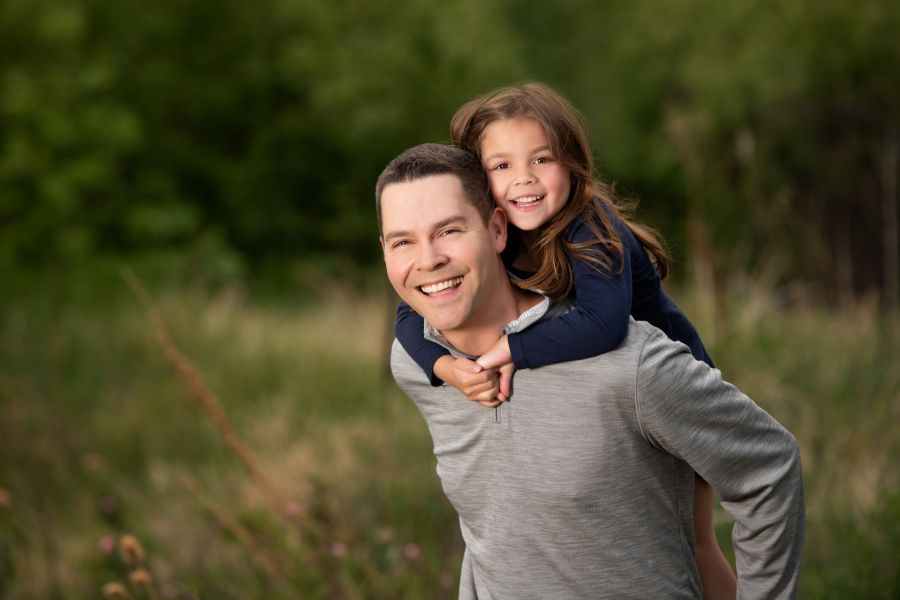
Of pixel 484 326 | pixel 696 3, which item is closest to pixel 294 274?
pixel 696 3

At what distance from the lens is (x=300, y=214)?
67.5 ft

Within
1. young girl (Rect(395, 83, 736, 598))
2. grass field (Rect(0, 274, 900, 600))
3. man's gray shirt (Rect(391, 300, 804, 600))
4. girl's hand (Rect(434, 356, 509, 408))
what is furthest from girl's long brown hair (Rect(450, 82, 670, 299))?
grass field (Rect(0, 274, 900, 600))

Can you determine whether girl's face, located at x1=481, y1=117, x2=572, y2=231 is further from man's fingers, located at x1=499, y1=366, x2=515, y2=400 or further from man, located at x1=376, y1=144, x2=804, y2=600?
man's fingers, located at x1=499, y1=366, x2=515, y2=400

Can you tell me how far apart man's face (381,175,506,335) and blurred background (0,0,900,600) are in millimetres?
698

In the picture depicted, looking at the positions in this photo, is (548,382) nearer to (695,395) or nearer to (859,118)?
(695,395)

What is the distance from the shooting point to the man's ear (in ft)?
7.28

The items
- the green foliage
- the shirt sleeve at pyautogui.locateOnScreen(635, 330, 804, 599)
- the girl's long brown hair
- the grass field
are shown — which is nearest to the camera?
the shirt sleeve at pyautogui.locateOnScreen(635, 330, 804, 599)

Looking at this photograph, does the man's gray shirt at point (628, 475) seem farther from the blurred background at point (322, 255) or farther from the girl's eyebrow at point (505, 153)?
the blurred background at point (322, 255)

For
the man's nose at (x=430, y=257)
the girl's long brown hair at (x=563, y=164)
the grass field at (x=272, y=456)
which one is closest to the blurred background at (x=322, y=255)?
the grass field at (x=272, y=456)

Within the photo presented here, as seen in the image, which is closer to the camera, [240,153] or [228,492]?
[228,492]

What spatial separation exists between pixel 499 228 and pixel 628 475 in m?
0.58

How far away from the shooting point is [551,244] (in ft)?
7.20

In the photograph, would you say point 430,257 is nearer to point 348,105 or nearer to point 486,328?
point 486,328

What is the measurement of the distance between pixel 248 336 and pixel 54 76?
751 centimetres
